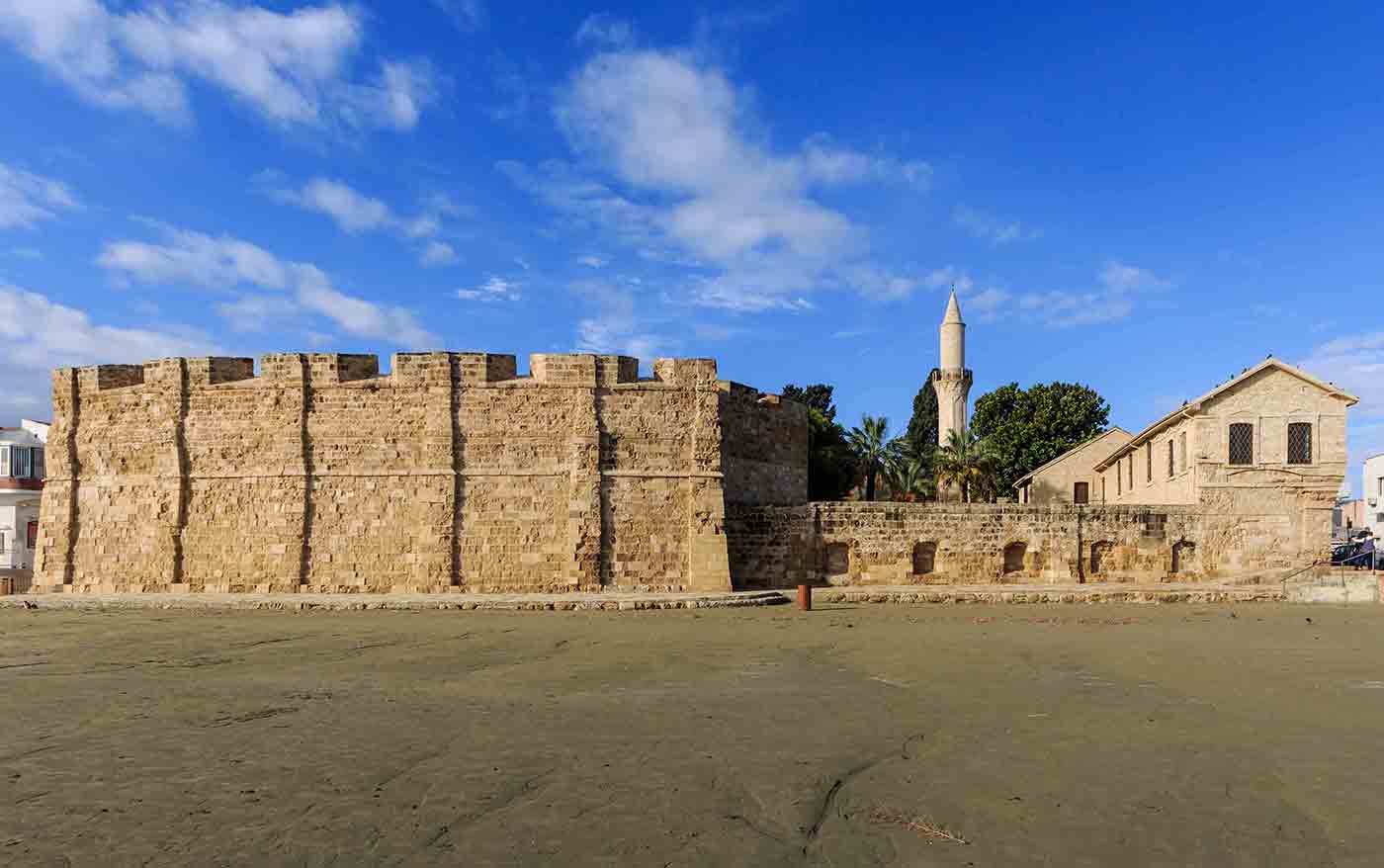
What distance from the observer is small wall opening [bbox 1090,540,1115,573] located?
74.7 feet

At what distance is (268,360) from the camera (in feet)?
67.1

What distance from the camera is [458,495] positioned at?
20.0 meters

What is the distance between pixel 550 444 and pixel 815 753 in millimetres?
14394

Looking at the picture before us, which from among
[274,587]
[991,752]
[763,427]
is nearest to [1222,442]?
[763,427]

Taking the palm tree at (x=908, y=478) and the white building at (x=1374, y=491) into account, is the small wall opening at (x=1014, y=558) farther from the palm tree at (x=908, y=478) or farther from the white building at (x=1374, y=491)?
the white building at (x=1374, y=491)

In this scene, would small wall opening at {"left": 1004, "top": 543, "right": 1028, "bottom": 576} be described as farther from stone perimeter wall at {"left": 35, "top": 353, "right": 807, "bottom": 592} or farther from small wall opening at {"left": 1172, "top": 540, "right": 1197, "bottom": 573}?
stone perimeter wall at {"left": 35, "top": 353, "right": 807, "bottom": 592}

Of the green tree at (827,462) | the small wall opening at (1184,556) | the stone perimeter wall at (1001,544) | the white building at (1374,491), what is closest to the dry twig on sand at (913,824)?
the stone perimeter wall at (1001,544)

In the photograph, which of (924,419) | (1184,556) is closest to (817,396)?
(924,419)

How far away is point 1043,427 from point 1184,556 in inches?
970

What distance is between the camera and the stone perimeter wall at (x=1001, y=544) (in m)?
21.7

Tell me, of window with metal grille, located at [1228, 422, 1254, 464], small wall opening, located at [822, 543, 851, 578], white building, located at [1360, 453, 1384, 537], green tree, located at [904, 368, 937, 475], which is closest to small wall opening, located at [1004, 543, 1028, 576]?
small wall opening, located at [822, 543, 851, 578]

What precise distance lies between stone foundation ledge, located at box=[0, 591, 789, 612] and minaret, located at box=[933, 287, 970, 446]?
28646 mm

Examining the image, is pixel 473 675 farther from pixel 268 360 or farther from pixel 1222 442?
pixel 1222 442

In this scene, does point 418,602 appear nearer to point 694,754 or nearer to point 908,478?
point 694,754
